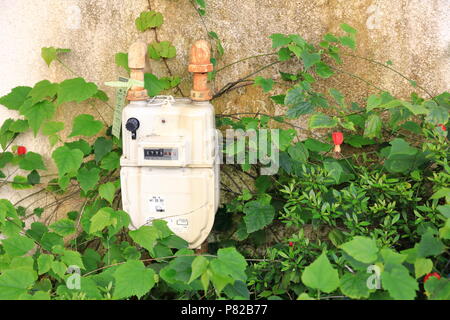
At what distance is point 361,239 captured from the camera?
1312 millimetres

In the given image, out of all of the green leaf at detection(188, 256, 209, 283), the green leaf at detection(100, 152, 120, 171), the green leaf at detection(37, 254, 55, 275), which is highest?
the green leaf at detection(100, 152, 120, 171)

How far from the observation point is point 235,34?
6.42 feet

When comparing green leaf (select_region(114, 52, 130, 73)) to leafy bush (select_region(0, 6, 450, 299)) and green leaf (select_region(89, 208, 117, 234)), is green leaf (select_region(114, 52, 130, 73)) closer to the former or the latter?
leafy bush (select_region(0, 6, 450, 299))

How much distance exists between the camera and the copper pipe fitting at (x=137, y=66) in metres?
1.80

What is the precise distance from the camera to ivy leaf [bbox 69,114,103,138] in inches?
73.5

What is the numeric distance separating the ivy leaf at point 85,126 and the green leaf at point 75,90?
0.09 meters

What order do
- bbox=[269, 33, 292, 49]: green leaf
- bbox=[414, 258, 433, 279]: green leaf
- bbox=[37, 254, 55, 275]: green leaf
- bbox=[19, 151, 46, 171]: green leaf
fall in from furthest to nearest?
bbox=[19, 151, 46, 171]: green leaf, bbox=[269, 33, 292, 49]: green leaf, bbox=[37, 254, 55, 275]: green leaf, bbox=[414, 258, 433, 279]: green leaf

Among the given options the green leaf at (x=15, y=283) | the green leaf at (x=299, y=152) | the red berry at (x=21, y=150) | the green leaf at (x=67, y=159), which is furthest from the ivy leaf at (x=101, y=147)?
the green leaf at (x=299, y=152)

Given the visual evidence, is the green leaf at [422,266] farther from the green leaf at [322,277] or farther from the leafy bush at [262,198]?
the green leaf at [322,277]

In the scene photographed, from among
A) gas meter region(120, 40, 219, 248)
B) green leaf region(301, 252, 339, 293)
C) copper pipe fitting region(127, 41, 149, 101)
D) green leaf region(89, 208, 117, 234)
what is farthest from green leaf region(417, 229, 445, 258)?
copper pipe fitting region(127, 41, 149, 101)

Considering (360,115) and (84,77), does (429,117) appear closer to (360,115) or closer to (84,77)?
(360,115)

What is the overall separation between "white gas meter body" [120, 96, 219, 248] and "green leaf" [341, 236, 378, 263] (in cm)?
63

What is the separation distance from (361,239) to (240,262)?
1.16 feet
